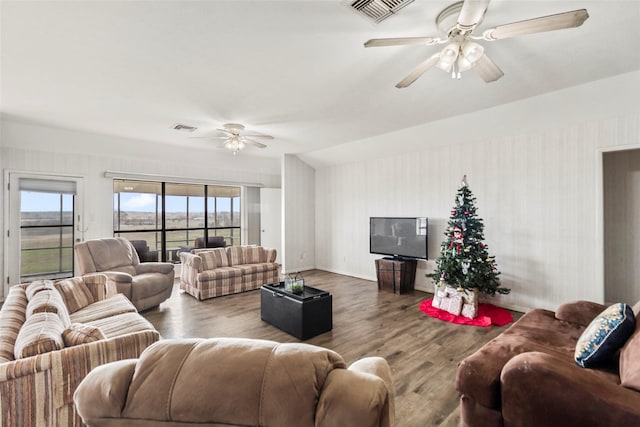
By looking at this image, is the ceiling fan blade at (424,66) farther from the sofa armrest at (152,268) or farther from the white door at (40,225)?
the white door at (40,225)

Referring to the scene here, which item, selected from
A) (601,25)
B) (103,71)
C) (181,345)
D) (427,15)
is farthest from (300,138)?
(181,345)

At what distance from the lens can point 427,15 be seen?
77.5 inches

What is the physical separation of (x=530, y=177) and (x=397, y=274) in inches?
92.5

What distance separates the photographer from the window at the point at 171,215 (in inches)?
225

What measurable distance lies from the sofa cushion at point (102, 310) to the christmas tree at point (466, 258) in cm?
374

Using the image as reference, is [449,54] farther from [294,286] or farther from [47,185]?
[47,185]

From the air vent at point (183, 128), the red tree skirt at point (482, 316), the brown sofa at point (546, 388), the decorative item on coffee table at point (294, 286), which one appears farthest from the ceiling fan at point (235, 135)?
the brown sofa at point (546, 388)

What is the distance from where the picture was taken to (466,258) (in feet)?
12.7

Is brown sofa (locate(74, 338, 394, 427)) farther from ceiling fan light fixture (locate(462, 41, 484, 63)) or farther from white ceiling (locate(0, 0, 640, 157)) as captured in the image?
ceiling fan light fixture (locate(462, 41, 484, 63))

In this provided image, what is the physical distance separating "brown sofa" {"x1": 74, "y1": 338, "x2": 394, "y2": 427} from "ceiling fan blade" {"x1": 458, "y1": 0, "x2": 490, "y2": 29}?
1.87 m

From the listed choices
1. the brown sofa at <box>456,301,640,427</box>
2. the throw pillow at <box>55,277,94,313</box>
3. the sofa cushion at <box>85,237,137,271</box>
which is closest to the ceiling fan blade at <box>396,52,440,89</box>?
the brown sofa at <box>456,301,640,427</box>

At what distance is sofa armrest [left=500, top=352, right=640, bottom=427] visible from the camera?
4.23 feet

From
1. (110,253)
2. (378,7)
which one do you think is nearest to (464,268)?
(378,7)

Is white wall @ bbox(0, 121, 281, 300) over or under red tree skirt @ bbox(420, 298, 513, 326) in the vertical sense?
over
